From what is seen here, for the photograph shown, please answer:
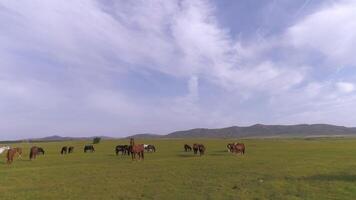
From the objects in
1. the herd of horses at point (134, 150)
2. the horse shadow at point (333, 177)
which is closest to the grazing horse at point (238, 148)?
the herd of horses at point (134, 150)

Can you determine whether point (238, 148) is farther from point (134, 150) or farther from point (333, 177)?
point (333, 177)

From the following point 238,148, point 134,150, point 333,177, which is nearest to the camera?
point 333,177

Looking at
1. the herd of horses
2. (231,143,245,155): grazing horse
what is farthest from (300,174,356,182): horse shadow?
(231,143,245,155): grazing horse

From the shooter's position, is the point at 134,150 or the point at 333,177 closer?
the point at 333,177

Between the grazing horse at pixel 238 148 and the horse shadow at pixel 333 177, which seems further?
the grazing horse at pixel 238 148

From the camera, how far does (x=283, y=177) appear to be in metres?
21.0

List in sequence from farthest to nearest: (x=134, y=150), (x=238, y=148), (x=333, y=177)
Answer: (x=238, y=148), (x=134, y=150), (x=333, y=177)

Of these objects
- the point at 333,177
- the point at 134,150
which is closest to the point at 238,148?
the point at 134,150

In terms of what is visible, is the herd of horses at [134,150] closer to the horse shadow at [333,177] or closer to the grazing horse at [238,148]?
the grazing horse at [238,148]

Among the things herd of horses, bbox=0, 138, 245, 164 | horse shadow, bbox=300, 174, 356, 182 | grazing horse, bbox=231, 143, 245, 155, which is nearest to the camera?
horse shadow, bbox=300, 174, 356, 182

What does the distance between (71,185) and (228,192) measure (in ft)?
26.7

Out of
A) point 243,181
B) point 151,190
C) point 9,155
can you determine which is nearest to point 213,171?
point 243,181

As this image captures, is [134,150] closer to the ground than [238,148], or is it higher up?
closer to the ground

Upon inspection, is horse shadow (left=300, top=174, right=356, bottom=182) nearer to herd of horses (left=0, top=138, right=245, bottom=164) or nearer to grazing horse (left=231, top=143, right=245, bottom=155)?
herd of horses (left=0, top=138, right=245, bottom=164)
